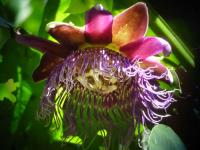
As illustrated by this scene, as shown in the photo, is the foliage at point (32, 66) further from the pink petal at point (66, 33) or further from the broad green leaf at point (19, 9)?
the pink petal at point (66, 33)

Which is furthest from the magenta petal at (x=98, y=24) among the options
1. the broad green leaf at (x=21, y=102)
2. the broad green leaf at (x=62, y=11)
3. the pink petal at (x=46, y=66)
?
the broad green leaf at (x=21, y=102)

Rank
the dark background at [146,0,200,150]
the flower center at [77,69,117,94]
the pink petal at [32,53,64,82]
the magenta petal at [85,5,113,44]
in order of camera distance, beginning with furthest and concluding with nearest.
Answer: the dark background at [146,0,200,150] → the flower center at [77,69,117,94] → the pink petal at [32,53,64,82] → the magenta petal at [85,5,113,44]

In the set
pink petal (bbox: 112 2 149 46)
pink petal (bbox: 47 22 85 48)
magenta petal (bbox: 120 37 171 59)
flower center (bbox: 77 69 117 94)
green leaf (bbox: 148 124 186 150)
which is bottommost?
green leaf (bbox: 148 124 186 150)

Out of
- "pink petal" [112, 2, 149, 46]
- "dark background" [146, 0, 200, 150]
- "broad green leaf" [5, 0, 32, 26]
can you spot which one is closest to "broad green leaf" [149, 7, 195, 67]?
"dark background" [146, 0, 200, 150]

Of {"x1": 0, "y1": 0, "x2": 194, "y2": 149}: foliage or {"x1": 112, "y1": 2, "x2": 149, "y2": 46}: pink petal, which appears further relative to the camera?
{"x1": 0, "y1": 0, "x2": 194, "y2": 149}: foliage

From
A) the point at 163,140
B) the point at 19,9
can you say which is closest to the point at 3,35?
the point at 19,9

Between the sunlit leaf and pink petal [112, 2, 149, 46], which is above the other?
the sunlit leaf

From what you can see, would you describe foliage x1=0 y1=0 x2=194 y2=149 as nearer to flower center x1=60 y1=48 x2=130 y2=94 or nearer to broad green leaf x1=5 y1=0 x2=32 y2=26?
broad green leaf x1=5 y1=0 x2=32 y2=26

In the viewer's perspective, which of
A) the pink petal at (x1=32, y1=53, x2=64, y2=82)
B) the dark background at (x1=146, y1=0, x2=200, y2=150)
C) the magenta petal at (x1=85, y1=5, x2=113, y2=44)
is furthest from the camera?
the dark background at (x1=146, y1=0, x2=200, y2=150)
